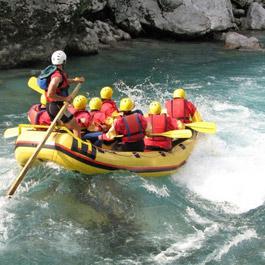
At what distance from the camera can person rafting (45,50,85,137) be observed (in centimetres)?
830

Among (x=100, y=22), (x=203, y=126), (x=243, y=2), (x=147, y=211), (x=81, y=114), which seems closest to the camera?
(x=147, y=211)

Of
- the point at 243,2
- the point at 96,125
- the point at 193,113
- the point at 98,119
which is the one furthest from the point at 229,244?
the point at 243,2

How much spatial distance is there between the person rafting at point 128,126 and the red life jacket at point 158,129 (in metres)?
0.47

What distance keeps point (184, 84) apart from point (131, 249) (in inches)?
388

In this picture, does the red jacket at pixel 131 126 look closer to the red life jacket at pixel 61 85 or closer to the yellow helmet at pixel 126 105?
the yellow helmet at pixel 126 105

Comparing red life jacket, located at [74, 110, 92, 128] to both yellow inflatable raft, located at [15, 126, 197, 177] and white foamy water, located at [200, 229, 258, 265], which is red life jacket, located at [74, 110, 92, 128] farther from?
white foamy water, located at [200, 229, 258, 265]

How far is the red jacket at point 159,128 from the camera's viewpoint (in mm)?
9281

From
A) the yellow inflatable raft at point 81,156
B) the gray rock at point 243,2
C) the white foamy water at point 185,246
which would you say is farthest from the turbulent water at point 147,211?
the gray rock at point 243,2

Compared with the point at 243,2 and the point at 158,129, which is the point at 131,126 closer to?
the point at 158,129

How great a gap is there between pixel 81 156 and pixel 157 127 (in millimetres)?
1746

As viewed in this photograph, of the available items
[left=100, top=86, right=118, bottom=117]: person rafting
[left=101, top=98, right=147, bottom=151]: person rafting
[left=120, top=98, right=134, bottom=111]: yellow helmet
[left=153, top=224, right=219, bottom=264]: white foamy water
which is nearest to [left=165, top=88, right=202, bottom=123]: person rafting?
[left=100, top=86, right=118, bottom=117]: person rafting

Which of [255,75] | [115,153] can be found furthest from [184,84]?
[115,153]

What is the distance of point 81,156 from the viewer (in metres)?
8.23

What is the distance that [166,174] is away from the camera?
30.4 ft
